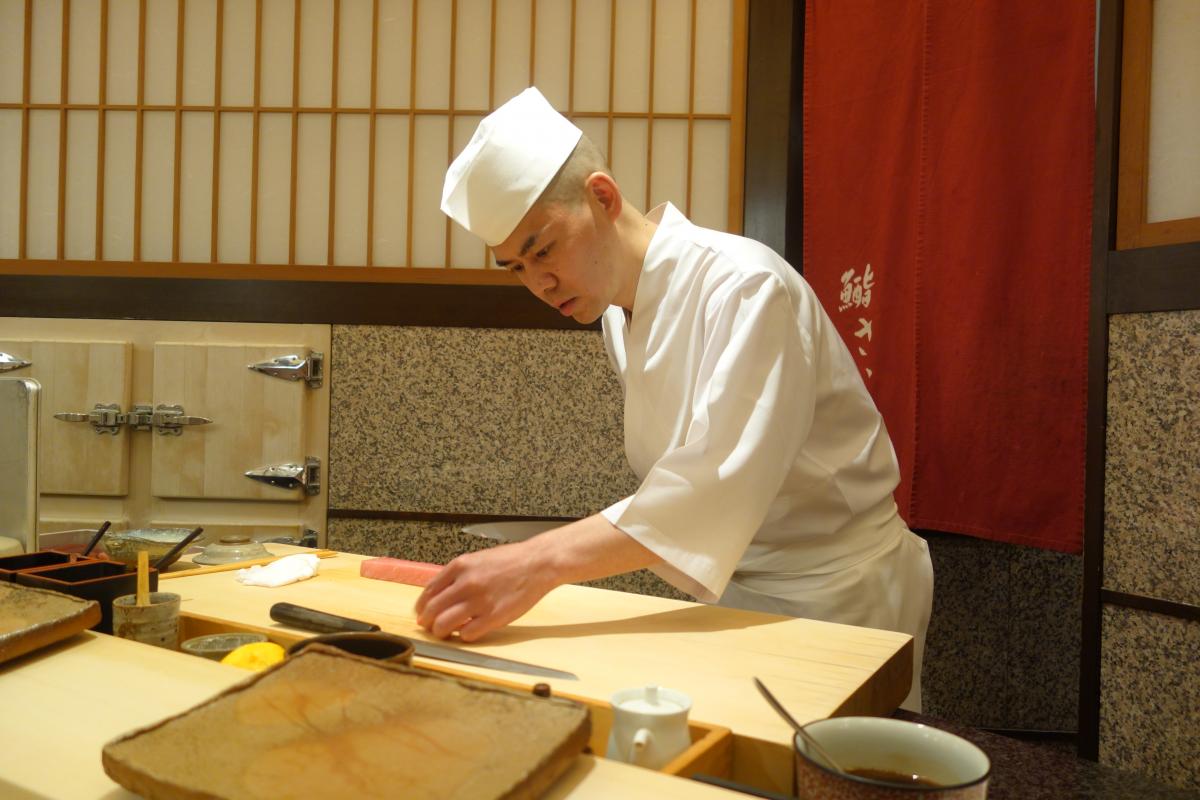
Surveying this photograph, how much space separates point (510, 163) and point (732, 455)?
657mm

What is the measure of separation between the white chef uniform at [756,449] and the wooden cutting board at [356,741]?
1.87 ft

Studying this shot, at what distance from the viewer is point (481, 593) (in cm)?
120

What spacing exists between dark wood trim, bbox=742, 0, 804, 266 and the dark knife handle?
73.5 inches

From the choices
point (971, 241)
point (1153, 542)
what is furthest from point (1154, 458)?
point (971, 241)

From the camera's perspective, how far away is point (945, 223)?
236 centimetres

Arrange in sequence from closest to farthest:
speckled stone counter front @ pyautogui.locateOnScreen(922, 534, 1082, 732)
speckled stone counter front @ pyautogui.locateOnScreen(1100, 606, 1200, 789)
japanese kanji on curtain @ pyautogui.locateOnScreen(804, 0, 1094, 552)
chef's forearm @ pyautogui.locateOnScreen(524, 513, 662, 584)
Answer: chef's forearm @ pyautogui.locateOnScreen(524, 513, 662, 584) < speckled stone counter front @ pyautogui.locateOnScreen(1100, 606, 1200, 789) < japanese kanji on curtain @ pyautogui.locateOnScreen(804, 0, 1094, 552) < speckled stone counter front @ pyautogui.locateOnScreen(922, 534, 1082, 732)

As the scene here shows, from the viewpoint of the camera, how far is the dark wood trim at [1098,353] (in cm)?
188

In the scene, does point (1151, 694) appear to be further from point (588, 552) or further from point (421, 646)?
point (421, 646)

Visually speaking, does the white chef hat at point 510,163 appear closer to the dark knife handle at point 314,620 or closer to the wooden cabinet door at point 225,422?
the dark knife handle at point 314,620

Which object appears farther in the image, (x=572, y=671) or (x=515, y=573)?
(x=515, y=573)

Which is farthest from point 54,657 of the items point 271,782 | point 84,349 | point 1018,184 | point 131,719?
point 1018,184

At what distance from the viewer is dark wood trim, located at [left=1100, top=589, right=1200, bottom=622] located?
1.73 m

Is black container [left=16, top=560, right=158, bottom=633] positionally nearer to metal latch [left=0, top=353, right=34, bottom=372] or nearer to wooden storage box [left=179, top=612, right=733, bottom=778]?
wooden storage box [left=179, top=612, right=733, bottom=778]

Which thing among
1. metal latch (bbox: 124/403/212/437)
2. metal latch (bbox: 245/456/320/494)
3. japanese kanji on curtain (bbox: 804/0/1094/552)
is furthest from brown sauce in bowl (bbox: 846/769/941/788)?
metal latch (bbox: 124/403/212/437)
